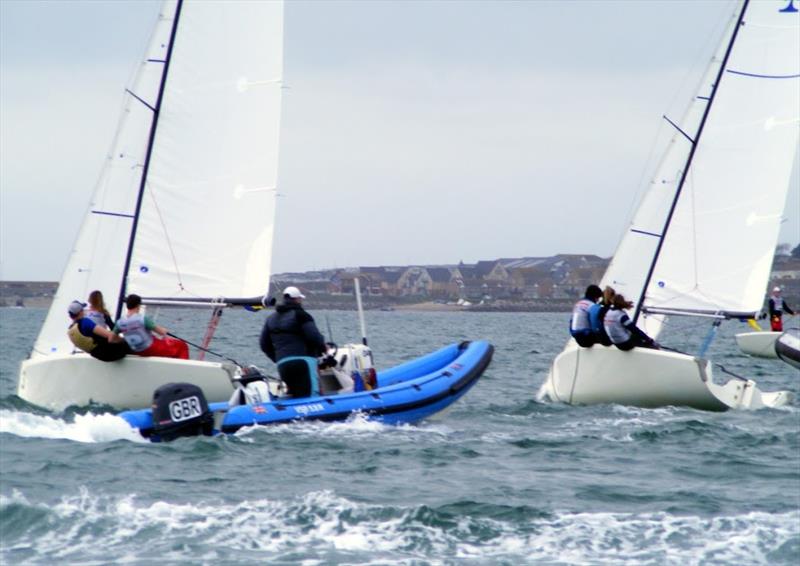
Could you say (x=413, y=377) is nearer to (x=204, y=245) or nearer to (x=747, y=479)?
(x=204, y=245)

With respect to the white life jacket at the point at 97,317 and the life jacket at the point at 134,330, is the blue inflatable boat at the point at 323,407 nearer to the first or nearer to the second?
the life jacket at the point at 134,330

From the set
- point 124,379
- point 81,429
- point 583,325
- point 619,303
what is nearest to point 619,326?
point 619,303

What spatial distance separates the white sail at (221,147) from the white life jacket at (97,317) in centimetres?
173

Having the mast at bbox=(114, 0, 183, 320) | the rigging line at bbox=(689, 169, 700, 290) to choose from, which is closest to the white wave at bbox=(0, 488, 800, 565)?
the mast at bbox=(114, 0, 183, 320)

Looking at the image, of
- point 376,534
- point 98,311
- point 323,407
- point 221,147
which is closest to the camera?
point 376,534

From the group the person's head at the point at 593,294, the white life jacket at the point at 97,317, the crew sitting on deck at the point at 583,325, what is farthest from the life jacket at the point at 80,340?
the person's head at the point at 593,294

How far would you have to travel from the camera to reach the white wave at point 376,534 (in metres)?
8.85

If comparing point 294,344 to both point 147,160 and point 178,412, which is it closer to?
point 178,412

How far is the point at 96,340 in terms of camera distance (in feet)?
50.6

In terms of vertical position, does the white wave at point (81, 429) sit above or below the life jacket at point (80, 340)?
below

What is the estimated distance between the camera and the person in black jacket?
557 inches

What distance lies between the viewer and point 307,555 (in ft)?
28.8

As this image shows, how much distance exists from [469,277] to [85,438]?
397ft

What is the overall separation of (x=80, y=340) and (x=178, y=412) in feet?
8.83
